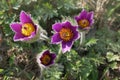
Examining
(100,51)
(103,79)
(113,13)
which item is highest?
(113,13)

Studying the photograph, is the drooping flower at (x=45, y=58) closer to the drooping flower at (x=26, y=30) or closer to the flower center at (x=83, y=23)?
the drooping flower at (x=26, y=30)

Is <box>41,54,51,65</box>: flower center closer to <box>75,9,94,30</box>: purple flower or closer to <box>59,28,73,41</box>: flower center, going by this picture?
<box>59,28,73,41</box>: flower center

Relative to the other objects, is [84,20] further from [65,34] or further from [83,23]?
[65,34]

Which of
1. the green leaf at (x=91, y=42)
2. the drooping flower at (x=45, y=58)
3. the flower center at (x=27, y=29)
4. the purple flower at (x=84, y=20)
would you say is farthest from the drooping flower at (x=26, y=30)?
the green leaf at (x=91, y=42)

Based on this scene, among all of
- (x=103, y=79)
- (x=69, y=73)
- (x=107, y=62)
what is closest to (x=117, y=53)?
(x=107, y=62)

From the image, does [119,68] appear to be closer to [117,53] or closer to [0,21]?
[117,53]
